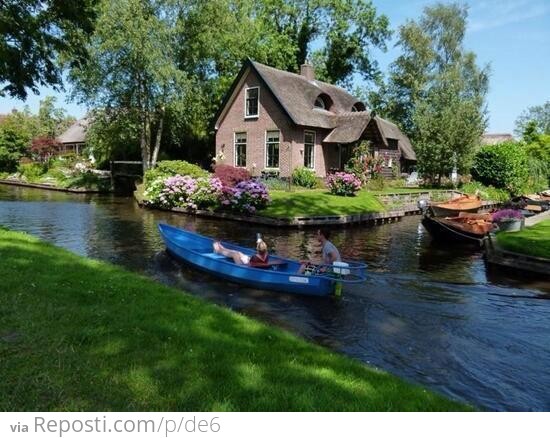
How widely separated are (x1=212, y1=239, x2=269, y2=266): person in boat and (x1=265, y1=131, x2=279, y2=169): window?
825 inches

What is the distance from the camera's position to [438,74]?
180ft

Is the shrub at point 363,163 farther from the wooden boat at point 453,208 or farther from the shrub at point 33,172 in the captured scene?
the shrub at point 33,172

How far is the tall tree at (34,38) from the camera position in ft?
71.2

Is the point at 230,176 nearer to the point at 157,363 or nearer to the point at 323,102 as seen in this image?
the point at 323,102

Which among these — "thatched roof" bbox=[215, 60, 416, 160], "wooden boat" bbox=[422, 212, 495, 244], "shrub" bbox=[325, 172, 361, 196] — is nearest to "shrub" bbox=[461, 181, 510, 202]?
"thatched roof" bbox=[215, 60, 416, 160]

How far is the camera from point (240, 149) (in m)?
37.7

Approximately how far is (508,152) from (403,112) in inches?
995

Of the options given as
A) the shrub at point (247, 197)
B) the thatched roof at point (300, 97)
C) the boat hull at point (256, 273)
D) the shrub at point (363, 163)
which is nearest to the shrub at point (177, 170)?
the shrub at point (247, 197)

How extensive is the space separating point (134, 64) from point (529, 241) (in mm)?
28354

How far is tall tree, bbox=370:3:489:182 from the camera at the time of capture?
126 feet

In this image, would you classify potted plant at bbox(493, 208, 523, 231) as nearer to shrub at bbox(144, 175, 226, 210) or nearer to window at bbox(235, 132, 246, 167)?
shrub at bbox(144, 175, 226, 210)

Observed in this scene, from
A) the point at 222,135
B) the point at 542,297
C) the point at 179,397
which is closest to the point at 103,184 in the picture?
the point at 222,135

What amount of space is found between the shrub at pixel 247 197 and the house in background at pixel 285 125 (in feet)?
29.2

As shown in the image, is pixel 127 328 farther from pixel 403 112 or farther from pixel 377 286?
pixel 403 112
